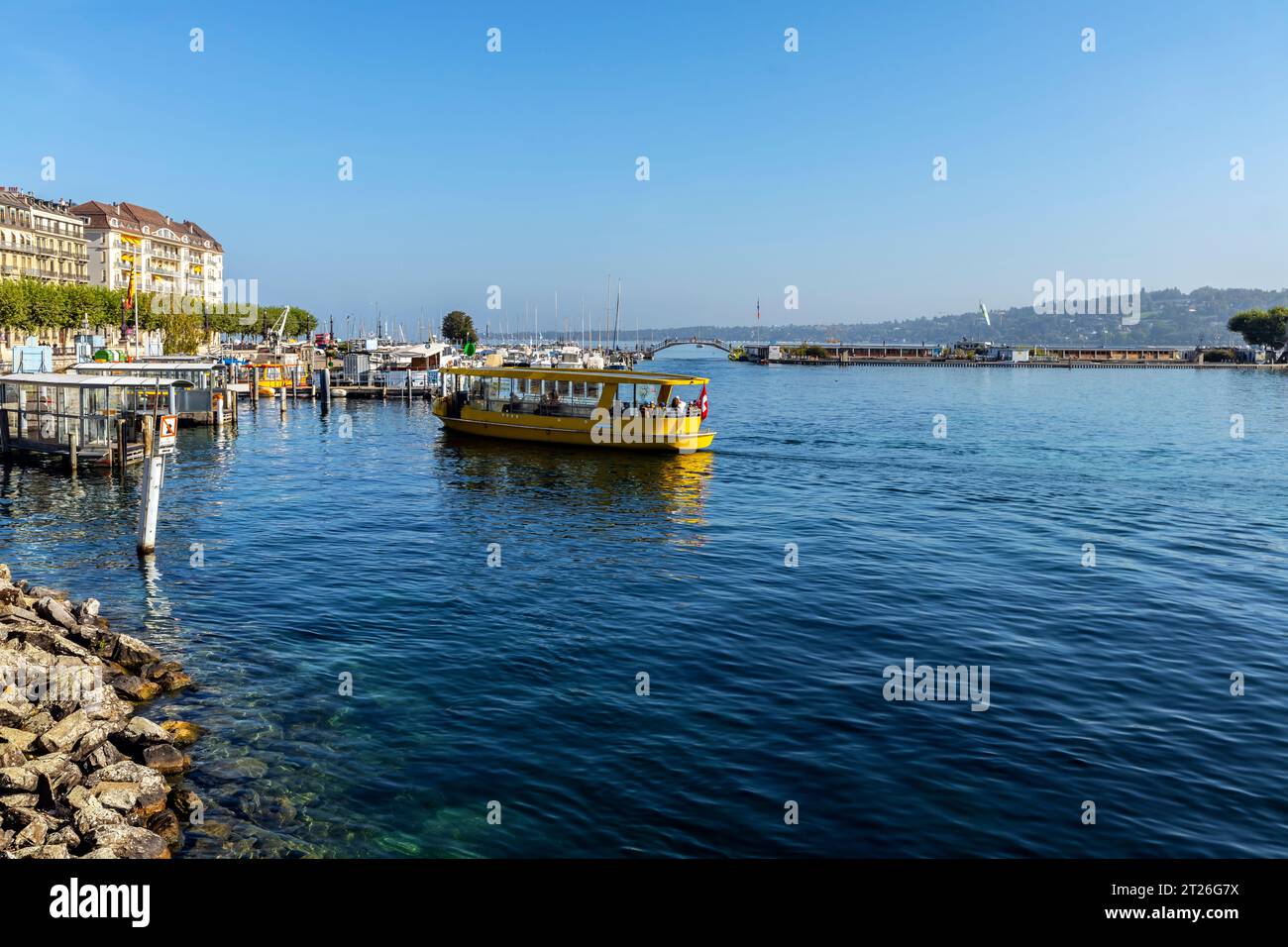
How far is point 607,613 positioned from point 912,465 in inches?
1274

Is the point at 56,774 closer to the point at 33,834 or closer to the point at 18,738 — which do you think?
the point at 18,738

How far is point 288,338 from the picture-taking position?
165 metres

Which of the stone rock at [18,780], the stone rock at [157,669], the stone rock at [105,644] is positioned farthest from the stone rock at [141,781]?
the stone rock at [105,644]

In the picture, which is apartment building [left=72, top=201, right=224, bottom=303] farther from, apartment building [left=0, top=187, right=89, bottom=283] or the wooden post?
the wooden post

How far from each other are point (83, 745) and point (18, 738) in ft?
2.85

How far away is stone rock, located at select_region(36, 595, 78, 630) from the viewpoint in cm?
1875

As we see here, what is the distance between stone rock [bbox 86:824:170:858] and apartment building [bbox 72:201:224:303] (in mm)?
141320

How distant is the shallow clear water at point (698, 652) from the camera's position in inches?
507

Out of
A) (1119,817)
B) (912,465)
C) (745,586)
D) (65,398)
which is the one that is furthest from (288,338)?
(1119,817)

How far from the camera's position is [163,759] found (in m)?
13.8

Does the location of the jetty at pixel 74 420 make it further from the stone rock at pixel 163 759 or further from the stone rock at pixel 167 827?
the stone rock at pixel 167 827
